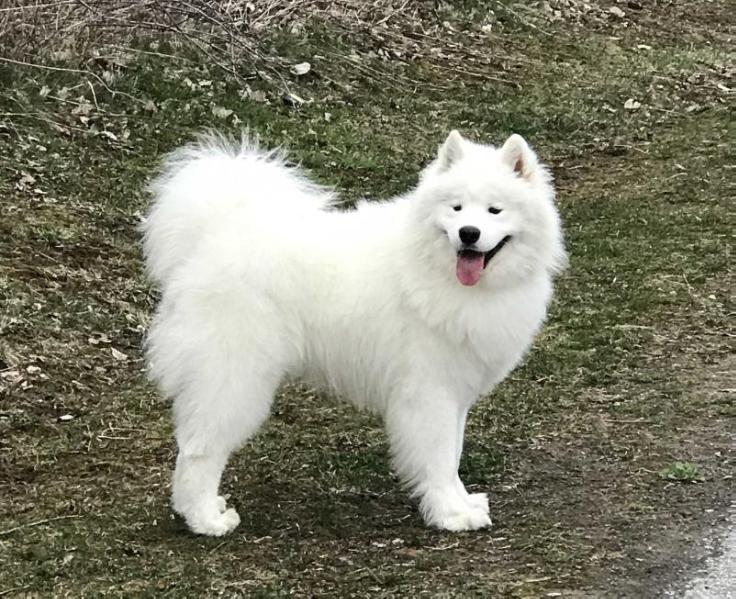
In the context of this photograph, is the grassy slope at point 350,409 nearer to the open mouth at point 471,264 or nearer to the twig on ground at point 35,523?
the twig on ground at point 35,523

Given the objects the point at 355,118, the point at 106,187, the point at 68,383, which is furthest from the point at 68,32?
the point at 68,383

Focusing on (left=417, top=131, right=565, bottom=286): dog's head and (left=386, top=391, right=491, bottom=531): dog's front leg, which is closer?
(left=417, top=131, right=565, bottom=286): dog's head

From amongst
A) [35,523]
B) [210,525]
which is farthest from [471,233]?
[35,523]

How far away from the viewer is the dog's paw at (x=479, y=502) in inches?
166

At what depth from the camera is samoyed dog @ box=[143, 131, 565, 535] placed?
398 centimetres

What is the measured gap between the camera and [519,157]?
13.2ft

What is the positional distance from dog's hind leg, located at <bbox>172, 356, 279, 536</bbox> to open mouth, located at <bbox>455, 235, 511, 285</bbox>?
82 centimetres

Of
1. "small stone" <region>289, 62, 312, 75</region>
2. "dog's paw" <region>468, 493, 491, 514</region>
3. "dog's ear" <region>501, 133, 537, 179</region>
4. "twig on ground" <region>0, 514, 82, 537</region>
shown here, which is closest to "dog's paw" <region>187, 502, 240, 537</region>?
"twig on ground" <region>0, 514, 82, 537</region>

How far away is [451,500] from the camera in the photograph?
414cm

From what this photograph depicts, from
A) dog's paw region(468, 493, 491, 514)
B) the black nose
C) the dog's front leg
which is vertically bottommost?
dog's paw region(468, 493, 491, 514)

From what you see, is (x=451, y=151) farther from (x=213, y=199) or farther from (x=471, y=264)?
(x=213, y=199)

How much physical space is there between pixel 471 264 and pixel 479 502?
98cm

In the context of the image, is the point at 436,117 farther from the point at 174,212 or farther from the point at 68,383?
the point at 174,212

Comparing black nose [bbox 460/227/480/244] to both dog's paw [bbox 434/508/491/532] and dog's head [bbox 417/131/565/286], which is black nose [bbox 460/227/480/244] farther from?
dog's paw [bbox 434/508/491/532]
